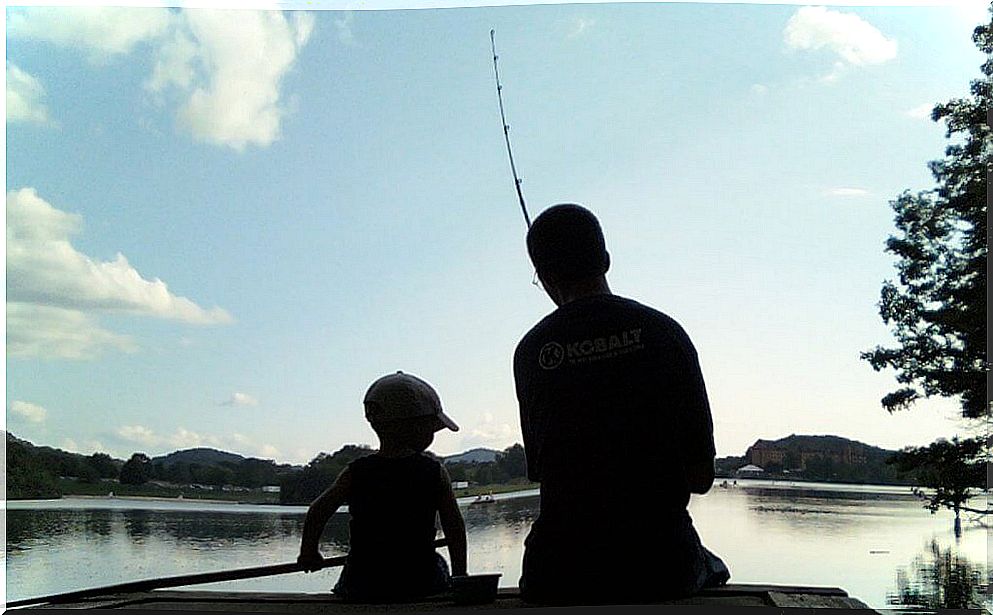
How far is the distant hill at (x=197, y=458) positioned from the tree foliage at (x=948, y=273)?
5480 millimetres

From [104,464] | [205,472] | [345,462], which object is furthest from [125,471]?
[345,462]

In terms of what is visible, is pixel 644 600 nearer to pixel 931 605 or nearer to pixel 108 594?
pixel 108 594

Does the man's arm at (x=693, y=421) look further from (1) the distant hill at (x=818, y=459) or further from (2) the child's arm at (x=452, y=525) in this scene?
(1) the distant hill at (x=818, y=459)

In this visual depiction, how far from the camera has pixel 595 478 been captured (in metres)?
1.16

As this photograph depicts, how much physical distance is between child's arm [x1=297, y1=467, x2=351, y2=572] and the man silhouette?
52 cm

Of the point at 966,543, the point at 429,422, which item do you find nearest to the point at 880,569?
the point at 966,543

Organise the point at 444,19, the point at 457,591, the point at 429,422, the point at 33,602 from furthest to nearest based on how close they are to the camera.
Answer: the point at 444,19 < the point at 429,422 < the point at 33,602 < the point at 457,591

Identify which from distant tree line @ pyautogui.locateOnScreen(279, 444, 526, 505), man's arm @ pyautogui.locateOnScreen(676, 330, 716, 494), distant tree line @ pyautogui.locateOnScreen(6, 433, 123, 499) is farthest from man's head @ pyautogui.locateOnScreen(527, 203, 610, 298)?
distant tree line @ pyautogui.locateOnScreen(6, 433, 123, 499)

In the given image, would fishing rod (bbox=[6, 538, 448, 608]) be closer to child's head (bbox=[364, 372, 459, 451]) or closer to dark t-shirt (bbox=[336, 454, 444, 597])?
dark t-shirt (bbox=[336, 454, 444, 597])

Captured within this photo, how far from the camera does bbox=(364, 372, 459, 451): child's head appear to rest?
1.62 m

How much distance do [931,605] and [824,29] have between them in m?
4.08

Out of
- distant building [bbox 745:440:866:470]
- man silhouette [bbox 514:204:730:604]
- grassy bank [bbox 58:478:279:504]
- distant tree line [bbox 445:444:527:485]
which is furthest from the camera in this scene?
distant building [bbox 745:440:866:470]

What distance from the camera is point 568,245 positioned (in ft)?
4.14

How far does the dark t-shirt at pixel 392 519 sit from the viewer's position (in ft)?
5.23
